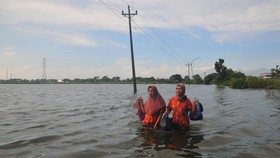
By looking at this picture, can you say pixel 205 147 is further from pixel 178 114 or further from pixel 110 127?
pixel 110 127

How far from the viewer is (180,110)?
442 inches

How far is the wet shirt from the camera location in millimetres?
11195

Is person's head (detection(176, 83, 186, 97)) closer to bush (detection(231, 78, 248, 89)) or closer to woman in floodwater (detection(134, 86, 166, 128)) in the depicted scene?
woman in floodwater (detection(134, 86, 166, 128))

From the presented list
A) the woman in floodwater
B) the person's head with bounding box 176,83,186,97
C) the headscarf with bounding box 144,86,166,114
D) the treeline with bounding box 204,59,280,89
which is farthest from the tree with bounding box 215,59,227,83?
the person's head with bounding box 176,83,186,97

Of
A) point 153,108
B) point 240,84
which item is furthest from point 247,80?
point 153,108

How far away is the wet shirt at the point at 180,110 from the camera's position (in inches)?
441

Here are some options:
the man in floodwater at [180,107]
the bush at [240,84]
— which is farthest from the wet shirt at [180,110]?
the bush at [240,84]

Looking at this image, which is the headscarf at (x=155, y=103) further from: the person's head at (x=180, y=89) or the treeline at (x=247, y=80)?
the treeline at (x=247, y=80)

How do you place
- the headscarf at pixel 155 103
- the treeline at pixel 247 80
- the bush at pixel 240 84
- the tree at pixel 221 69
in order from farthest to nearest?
the tree at pixel 221 69 < the bush at pixel 240 84 < the treeline at pixel 247 80 < the headscarf at pixel 155 103

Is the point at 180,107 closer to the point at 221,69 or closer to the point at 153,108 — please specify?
the point at 153,108

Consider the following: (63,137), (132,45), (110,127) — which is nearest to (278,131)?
(110,127)

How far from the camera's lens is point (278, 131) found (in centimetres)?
1228

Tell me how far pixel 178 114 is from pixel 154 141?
1525 millimetres

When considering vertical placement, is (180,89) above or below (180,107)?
above
